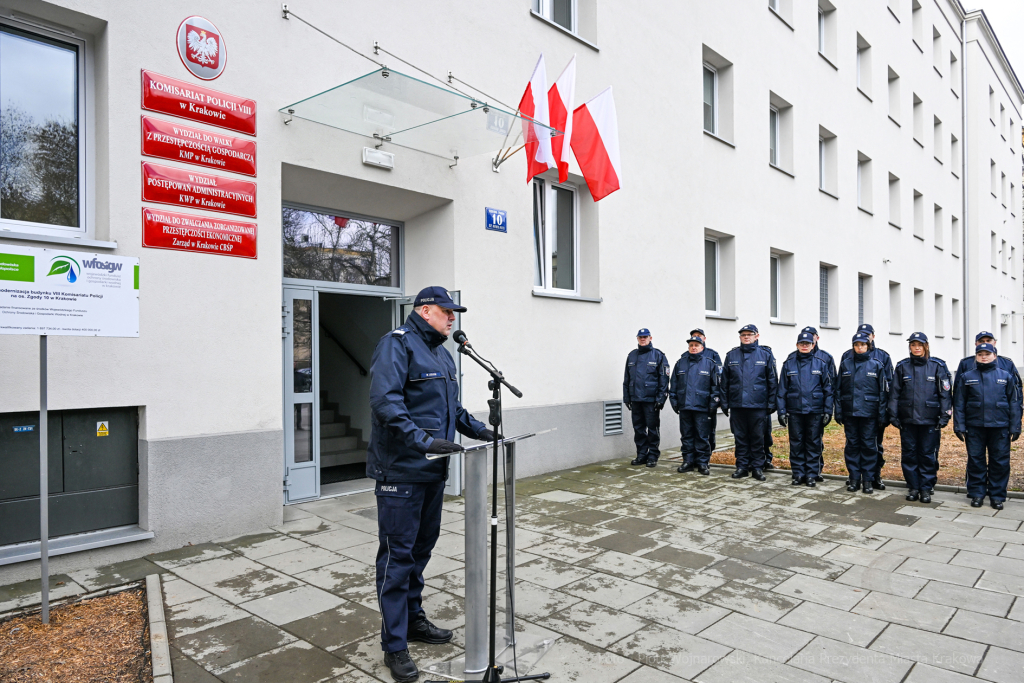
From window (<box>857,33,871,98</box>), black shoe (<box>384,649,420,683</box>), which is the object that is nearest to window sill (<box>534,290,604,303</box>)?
black shoe (<box>384,649,420,683</box>)

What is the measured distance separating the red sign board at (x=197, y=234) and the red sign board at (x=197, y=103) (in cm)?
81

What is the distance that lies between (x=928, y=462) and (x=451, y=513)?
5.07 meters

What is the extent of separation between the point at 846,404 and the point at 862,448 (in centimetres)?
52

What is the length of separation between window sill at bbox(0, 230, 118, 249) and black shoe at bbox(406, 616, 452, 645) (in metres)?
3.56

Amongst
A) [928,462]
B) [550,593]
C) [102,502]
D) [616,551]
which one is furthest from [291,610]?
[928,462]

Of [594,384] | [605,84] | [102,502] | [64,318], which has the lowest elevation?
A: [102,502]

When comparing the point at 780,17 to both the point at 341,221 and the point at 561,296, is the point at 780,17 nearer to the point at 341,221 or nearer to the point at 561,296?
the point at 561,296

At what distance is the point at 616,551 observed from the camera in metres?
5.32

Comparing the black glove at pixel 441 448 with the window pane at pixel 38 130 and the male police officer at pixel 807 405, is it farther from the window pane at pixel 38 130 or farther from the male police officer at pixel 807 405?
the male police officer at pixel 807 405

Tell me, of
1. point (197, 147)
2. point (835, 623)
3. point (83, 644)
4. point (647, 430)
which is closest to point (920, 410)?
point (647, 430)

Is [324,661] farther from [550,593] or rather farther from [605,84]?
[605,84]

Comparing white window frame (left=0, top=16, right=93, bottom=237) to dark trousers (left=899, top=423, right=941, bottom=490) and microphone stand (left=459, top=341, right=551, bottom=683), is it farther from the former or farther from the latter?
dark trousers (left=899, top=423, right=941, bottom=490)

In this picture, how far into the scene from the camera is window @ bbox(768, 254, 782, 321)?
1425cm

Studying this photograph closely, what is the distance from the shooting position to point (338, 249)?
7.38 metres
